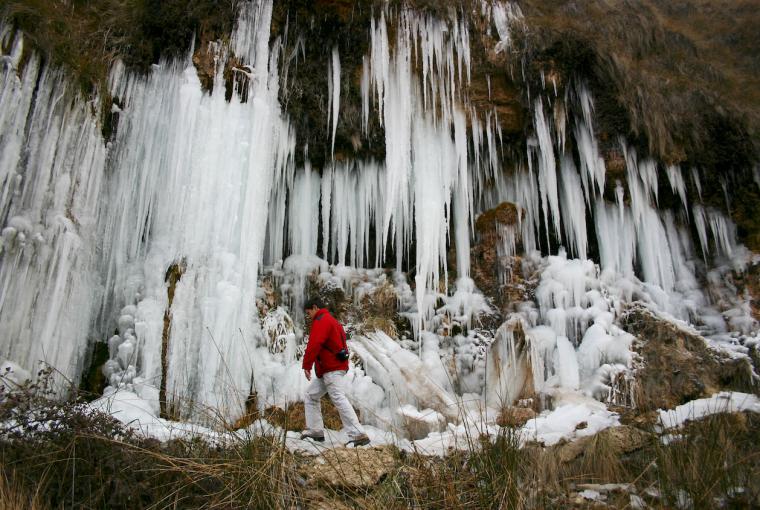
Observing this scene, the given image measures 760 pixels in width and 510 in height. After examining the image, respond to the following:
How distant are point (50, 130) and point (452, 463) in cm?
597

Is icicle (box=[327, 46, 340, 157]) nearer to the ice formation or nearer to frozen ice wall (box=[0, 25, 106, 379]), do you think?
the ice formation

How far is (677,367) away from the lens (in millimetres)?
7816

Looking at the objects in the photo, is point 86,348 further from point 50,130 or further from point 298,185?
point 298,185

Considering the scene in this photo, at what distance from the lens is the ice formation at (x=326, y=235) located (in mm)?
6355

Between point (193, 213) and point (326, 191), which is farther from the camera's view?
point (326, 191)

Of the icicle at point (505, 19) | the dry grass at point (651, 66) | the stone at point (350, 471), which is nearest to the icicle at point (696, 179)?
the dry grass at point (651, 66)

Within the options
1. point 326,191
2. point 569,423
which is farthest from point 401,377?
point 326,191

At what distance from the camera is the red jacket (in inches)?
198

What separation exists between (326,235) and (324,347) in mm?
4144

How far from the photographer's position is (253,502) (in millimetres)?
2975

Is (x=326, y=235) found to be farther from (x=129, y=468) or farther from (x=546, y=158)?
(x=129, y=468)

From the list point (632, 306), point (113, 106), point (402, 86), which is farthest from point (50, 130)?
point (632, 306)

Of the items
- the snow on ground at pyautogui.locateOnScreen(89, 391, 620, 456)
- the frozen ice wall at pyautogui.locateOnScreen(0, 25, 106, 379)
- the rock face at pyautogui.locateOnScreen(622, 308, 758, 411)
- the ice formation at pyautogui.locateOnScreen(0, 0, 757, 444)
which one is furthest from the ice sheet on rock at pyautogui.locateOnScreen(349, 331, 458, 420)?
the frozen ice wall at pyautogui.locateOnScreen(0, 25, 106, 379)

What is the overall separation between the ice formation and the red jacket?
0.78 meters
